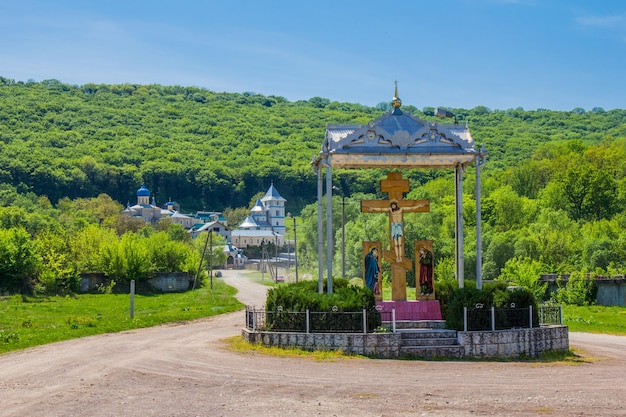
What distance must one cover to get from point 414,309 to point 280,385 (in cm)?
999

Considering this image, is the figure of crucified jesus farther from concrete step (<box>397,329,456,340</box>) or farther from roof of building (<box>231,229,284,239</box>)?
roof of building (<box>231,229,284,239</box>)

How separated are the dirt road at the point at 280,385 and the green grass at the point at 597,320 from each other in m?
10.9

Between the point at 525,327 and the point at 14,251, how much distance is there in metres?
46.3

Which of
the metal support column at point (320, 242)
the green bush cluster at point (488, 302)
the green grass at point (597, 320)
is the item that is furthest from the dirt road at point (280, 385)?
the green grass at point (597, 320)

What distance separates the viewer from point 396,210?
2958 centimetres

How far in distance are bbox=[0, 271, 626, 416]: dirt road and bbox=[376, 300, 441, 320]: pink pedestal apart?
460 centimetres

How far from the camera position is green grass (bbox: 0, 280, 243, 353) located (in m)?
28.7

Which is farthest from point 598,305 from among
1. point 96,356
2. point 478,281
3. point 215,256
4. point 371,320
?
point 215,256

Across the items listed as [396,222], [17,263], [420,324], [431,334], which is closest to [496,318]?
[431,334]

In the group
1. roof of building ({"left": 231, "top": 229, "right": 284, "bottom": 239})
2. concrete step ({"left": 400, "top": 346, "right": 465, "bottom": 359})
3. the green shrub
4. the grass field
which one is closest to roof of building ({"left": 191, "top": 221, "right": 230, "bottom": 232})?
roof of building ({"left": 231, "top": 229, "right": 284, "bottom": 239})

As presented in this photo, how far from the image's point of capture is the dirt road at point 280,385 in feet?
52.0

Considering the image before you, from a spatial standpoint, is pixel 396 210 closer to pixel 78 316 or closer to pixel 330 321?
pixel 330 321

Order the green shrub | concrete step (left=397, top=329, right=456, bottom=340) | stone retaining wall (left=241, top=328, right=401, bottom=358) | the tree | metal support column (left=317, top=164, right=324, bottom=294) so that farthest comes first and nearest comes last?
the tree, the green shrub, metal support column (left=317, top=164, right=324, bottom=294), concrete step (left=397, top=329, right=456, bottom=340), stone retaining wall (left=241, top=328, right=401, bottom=358)

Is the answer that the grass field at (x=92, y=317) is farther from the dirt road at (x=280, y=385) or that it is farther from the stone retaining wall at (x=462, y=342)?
the stone retaining wall at (x=462, y=342)
